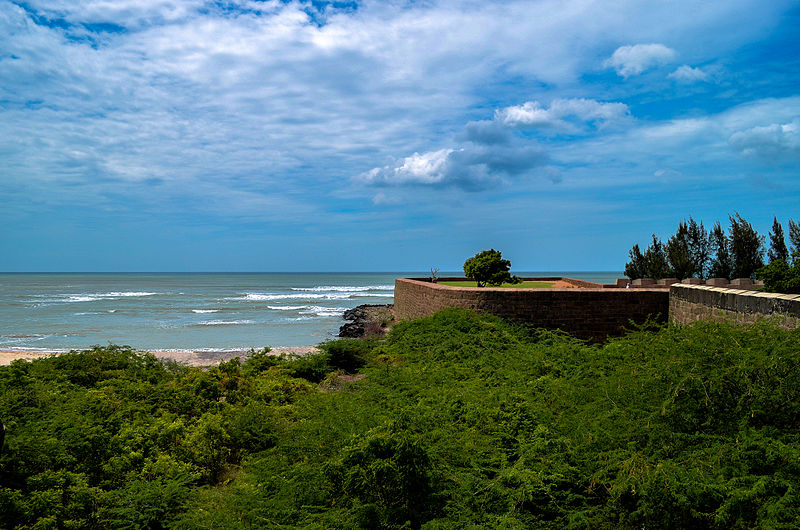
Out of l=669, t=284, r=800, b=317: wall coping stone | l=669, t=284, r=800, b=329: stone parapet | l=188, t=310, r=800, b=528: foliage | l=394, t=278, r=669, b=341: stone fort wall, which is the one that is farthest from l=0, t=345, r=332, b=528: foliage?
l=669, t=284, r=800, b=317: wall coping stone

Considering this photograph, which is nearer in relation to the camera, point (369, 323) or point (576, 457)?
point (576, 457)

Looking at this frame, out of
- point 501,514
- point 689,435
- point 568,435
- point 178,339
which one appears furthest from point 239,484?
point 178,339

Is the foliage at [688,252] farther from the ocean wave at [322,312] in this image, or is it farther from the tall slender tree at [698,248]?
the ocean wave at [322,312]

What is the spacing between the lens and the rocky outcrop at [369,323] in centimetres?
2748

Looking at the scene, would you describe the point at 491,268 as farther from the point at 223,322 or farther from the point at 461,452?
the point at 223,322

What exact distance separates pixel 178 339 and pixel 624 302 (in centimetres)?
2306

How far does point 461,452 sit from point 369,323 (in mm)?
24647

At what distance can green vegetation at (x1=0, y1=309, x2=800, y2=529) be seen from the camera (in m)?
5.15

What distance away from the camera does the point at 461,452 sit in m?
6.26

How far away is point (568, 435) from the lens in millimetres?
6734

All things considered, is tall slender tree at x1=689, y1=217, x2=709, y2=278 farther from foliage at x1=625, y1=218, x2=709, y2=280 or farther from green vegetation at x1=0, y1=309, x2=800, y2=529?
green vegetation at x1=0, y1=309, x2=800, y2=529

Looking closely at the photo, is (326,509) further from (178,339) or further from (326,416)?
(178,339)

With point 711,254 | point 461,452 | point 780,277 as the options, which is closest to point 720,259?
point 711,254

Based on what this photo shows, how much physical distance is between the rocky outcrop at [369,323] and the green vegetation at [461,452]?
49.1 ft
